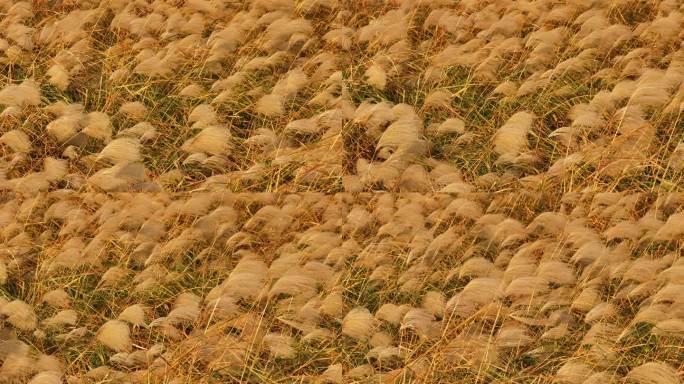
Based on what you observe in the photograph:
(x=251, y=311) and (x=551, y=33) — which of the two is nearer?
(x=251, y=311)

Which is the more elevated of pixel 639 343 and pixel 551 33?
pixel 551 33

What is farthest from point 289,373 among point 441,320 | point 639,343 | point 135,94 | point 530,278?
point 135,94

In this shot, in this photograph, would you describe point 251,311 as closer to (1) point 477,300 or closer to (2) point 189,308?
(2) point 189,308

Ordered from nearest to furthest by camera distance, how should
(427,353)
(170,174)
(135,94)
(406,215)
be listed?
(427,353) → (406,215) → (170,174) → (135,94)

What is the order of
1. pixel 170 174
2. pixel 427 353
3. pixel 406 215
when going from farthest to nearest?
pixel 170 174, pixel 406 215, pixel 427 353

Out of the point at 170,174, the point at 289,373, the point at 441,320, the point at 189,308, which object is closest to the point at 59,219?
the point at 170,174

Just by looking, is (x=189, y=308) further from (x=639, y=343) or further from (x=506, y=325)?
(x=639, y=343)

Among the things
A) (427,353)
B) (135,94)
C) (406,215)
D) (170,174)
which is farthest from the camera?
(135,94)

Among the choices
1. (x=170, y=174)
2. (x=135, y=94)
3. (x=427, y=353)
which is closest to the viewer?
(x=427, y=353)

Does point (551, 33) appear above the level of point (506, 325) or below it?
above

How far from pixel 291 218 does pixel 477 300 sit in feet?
3.44

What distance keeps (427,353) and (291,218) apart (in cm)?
109

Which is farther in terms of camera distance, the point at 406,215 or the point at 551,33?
the point at 551,33

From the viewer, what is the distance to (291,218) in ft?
21.0
